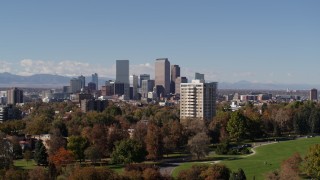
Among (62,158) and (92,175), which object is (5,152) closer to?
(62,158)

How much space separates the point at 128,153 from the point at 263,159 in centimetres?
1351

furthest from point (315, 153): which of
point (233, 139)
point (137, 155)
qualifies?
point (233, 139)

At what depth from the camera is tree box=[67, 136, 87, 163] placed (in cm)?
5238

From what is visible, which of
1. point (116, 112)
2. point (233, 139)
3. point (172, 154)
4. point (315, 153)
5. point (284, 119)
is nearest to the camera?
point (315, 153)

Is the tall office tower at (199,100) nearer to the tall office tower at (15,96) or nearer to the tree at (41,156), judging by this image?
the tree at (41,156)

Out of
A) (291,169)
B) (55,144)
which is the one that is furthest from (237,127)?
(291,169)

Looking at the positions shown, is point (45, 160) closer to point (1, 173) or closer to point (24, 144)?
point (24, 144)

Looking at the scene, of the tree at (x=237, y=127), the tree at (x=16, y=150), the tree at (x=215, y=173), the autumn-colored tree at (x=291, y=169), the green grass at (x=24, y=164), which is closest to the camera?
the autumn-colored tree at (x=291, y=169)

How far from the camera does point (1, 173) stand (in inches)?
1363

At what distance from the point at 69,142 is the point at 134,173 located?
64.5ft

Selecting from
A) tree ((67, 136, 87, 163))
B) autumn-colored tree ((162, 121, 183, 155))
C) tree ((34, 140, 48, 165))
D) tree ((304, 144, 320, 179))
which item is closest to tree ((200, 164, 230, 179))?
tree ((304, 144, 320, 179))

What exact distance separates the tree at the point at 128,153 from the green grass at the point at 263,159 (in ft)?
13.6

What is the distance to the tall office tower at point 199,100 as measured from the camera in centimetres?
9262

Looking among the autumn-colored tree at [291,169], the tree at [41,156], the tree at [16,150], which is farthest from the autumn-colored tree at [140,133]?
the autumn-colored tree at [291,169]
